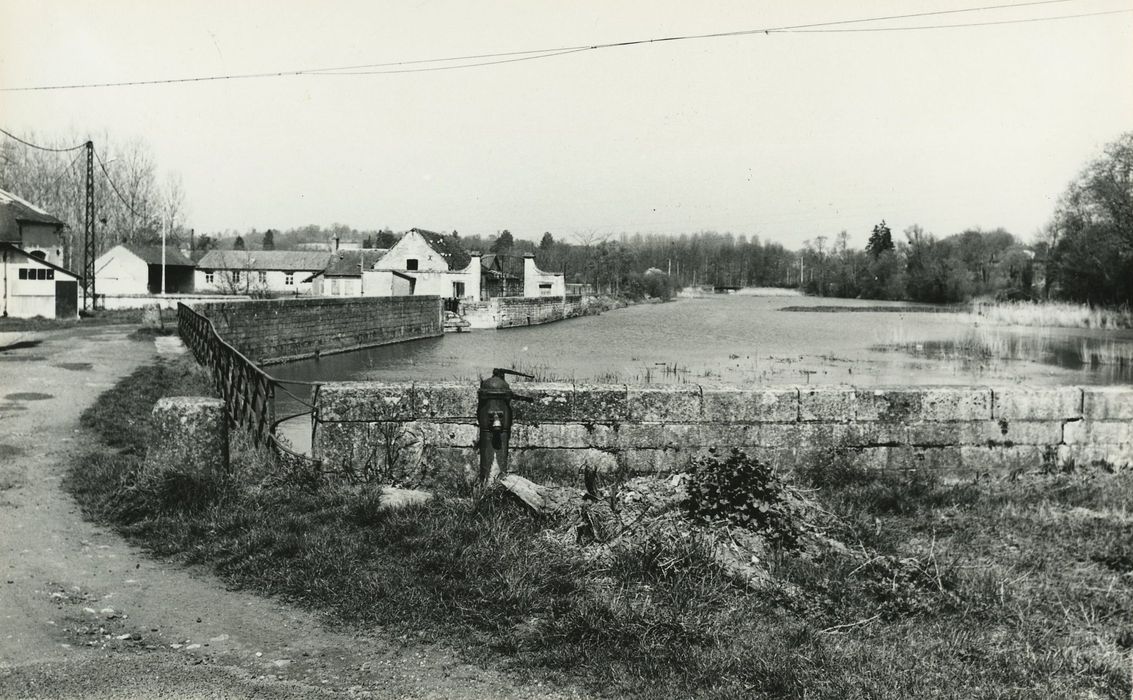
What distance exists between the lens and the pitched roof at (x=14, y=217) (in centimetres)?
3189

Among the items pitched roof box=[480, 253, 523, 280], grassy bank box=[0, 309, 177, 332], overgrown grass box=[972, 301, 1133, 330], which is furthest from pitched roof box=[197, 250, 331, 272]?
overgrown grass box=[972, 301, 1133, 330]

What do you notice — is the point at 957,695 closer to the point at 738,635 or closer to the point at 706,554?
the point at 738,635

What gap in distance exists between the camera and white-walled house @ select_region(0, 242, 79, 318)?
3064cm

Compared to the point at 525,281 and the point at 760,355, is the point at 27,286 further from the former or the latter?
the point at 525,281

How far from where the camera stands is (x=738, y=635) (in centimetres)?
405

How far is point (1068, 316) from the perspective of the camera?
38.0 m

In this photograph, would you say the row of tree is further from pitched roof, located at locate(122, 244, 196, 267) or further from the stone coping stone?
the stone coping stone

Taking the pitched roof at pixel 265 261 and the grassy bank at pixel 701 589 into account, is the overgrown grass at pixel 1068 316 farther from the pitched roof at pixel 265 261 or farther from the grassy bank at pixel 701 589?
the pitched roof at pixel 265 261

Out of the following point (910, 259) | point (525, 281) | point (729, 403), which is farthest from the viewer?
point (910, 259)

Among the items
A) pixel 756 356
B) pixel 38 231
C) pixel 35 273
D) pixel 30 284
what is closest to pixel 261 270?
pixel 38 231

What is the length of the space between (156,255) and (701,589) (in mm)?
61060

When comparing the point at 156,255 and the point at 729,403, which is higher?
the point at 156,255

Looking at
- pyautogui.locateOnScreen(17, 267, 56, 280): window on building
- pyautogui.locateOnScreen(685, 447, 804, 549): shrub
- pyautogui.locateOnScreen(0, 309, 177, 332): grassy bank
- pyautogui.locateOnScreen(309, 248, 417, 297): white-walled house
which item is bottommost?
pyautogui.locateOnScreen(685, 447, 804, 549): shrub

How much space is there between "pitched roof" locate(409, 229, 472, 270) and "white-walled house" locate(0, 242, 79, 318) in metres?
25.1
